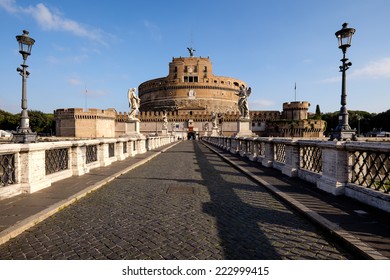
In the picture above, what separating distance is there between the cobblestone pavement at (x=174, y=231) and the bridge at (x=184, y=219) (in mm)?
13

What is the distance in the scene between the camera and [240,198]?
19.1ft

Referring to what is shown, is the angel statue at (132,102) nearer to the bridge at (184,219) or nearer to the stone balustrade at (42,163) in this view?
the stone balustrade at (42,163)

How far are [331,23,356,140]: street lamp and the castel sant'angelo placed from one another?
5365cm

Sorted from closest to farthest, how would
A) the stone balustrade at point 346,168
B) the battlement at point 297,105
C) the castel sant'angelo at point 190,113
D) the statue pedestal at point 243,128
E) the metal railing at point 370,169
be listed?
the stone balustrade at point 346,168 < the metal railing at point 370,169 < the statue pedestal at point 243,128 < the castel sant'angelo at point 190,113 < the battlement at point 297,105

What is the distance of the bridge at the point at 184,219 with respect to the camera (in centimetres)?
325

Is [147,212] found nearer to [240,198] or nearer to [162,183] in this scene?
[240,198]

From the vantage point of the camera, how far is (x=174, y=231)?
12.7ft

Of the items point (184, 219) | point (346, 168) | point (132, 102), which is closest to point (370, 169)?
point (346, 168)

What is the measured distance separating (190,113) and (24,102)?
7455 centimetres

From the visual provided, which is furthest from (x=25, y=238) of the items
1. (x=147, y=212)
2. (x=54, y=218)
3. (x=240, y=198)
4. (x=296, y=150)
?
(x=296, y=150)

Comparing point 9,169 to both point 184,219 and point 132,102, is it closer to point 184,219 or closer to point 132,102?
point 184,219

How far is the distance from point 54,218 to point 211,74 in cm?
9573

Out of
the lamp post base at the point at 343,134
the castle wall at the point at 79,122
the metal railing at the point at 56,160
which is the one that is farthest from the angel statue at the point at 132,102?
the castle wall at the point at 79,122

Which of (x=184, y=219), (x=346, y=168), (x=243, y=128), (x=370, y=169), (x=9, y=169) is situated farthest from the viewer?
(x=243, y=128)
